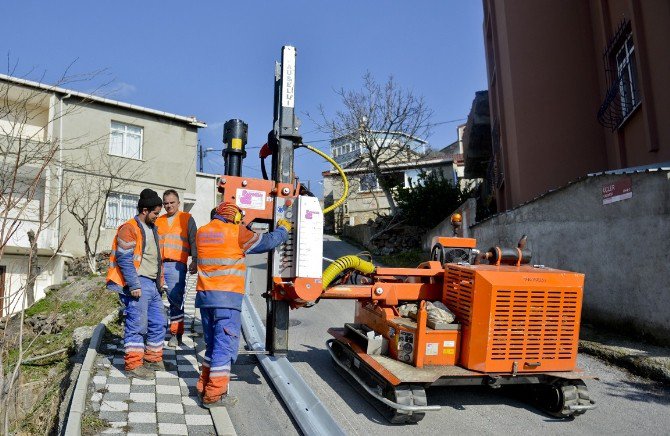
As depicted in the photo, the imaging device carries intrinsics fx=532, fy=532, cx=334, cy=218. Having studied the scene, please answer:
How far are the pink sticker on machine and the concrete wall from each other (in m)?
4.72

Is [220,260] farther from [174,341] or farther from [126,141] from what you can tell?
[126,141]

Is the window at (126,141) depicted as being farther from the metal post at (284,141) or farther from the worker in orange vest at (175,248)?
the metal post at (284,141)

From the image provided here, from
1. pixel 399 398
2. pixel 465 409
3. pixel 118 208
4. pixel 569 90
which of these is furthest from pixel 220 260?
pixel 118 208

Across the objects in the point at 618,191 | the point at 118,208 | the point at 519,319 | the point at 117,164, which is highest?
the point at 117,164

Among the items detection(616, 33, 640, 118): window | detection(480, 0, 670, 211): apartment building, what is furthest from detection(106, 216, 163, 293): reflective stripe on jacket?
detection(616, 33, 640, 118): window

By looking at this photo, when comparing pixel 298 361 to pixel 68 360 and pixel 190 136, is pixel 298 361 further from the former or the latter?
pixel 190 136

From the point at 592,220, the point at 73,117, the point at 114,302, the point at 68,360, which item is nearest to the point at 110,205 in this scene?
the point at 73,117

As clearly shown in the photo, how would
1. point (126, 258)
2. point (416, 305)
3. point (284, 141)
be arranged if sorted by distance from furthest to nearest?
point (284, 141), point (416, 305), point (126, 258)

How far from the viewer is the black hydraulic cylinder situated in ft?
19.8

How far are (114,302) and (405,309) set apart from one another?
5750 millimetres

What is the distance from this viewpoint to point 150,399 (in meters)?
4.67

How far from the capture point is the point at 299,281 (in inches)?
205

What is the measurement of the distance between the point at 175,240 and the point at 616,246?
18.8 feet

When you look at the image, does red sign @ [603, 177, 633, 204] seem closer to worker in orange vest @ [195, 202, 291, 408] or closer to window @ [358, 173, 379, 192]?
worker in orange vest @ [195, 202, 291, 408]
